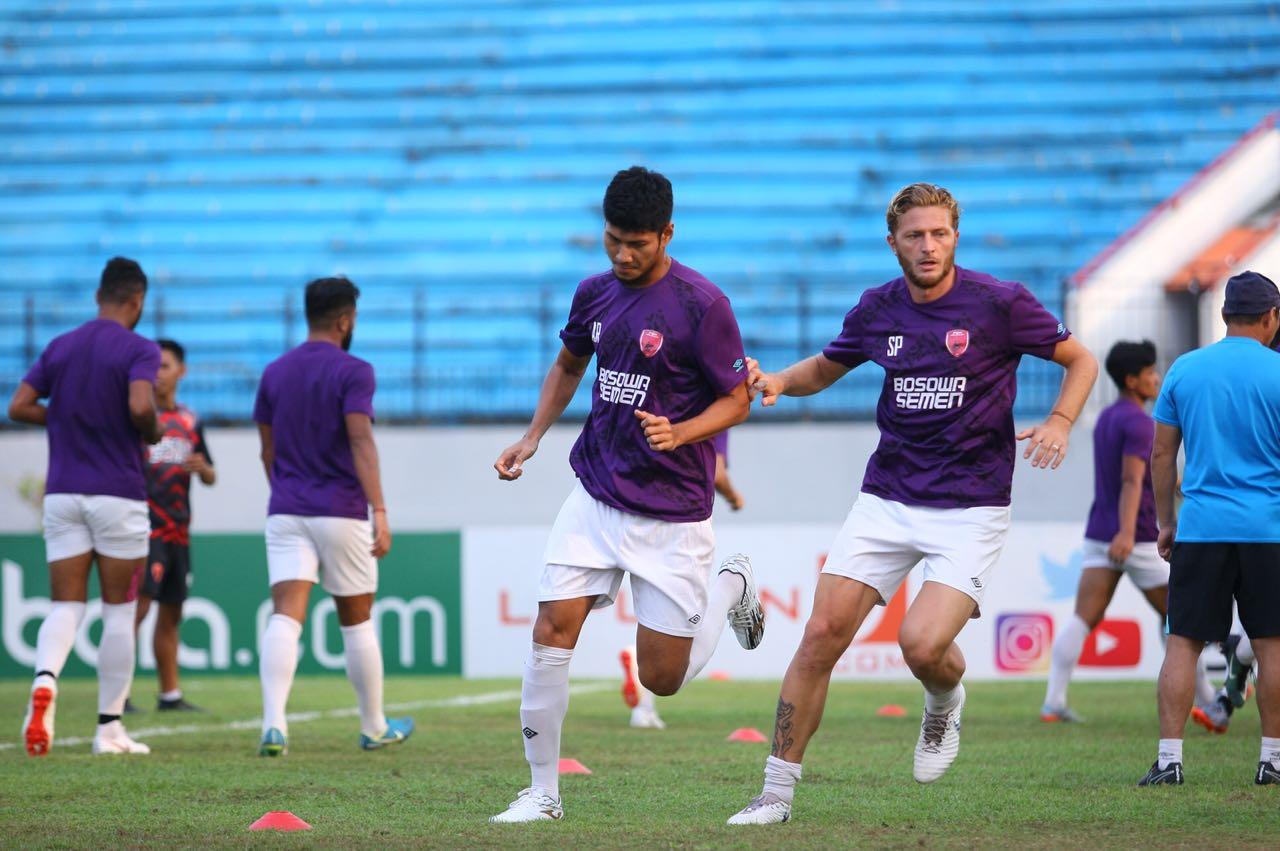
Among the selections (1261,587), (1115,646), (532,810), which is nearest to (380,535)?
(532,810)

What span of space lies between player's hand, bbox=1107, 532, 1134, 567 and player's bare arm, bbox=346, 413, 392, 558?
3.76 metres

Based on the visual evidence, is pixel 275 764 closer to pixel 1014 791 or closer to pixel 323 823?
pixel 323 823

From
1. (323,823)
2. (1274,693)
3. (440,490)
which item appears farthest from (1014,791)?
(440,490)

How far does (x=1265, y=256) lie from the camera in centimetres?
1477

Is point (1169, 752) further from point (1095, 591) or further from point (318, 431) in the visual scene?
point (318, 431)

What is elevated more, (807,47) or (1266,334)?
(807,47)

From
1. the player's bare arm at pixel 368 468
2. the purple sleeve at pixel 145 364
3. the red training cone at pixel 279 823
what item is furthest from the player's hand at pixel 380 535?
the red training cone at pixel 279 823

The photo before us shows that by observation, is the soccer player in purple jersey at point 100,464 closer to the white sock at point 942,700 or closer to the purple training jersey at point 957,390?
the purple training jersey at point 957,390

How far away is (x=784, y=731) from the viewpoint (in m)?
5.18

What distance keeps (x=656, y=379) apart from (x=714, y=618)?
0.95 metres

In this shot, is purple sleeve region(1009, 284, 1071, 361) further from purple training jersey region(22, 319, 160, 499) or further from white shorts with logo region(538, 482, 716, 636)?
purple training jersey region(22, 319, 160, 499)

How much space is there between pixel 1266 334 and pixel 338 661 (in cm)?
830

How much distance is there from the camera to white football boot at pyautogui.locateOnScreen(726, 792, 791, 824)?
16.7 ft

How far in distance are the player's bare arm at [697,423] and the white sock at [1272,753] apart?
242cm
